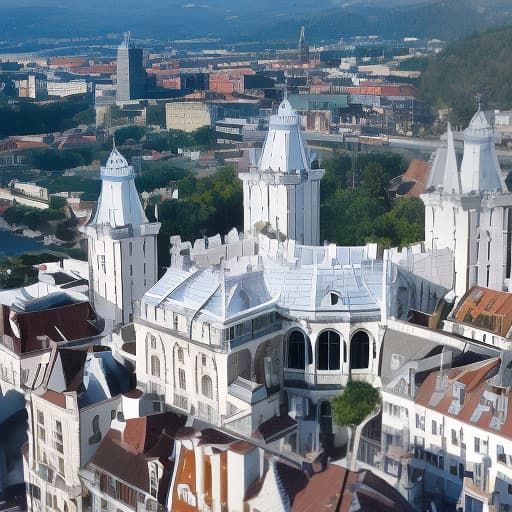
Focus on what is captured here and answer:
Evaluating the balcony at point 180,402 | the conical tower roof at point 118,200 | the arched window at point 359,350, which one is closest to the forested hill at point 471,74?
the conical tower roof at point 118,200

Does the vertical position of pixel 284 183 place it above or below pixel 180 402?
above

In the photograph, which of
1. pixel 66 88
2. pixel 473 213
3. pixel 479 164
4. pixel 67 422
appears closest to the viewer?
pixel 67 422

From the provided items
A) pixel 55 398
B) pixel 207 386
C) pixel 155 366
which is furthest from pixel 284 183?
Result: pixel 55 398

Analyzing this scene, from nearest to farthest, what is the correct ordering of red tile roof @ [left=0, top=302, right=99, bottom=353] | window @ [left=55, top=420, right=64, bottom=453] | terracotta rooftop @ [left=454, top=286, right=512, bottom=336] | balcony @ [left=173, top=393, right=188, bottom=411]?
window @ [left=55, top=420, right=64, bottom=453] → balcony @ [left=173, top=393, right=188, bottom=411] → terracotta rooftop @ [left=454, top=286, right=512, bottom=336] → red tile roof @ [left=0, top=302, right=99, bottom=353]

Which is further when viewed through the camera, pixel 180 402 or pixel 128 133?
pixel 128 133

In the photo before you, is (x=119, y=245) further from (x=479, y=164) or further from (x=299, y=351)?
(x=479, y=164)

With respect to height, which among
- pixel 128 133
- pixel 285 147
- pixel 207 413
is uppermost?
pixel 285 147

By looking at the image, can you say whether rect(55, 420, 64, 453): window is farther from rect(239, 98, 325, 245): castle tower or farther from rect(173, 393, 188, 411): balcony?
rect(239, 98, 325, 245): castle tower

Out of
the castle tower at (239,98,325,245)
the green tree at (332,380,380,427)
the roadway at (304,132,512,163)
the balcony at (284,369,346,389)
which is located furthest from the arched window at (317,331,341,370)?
the roadway at (304,132,512,163)
